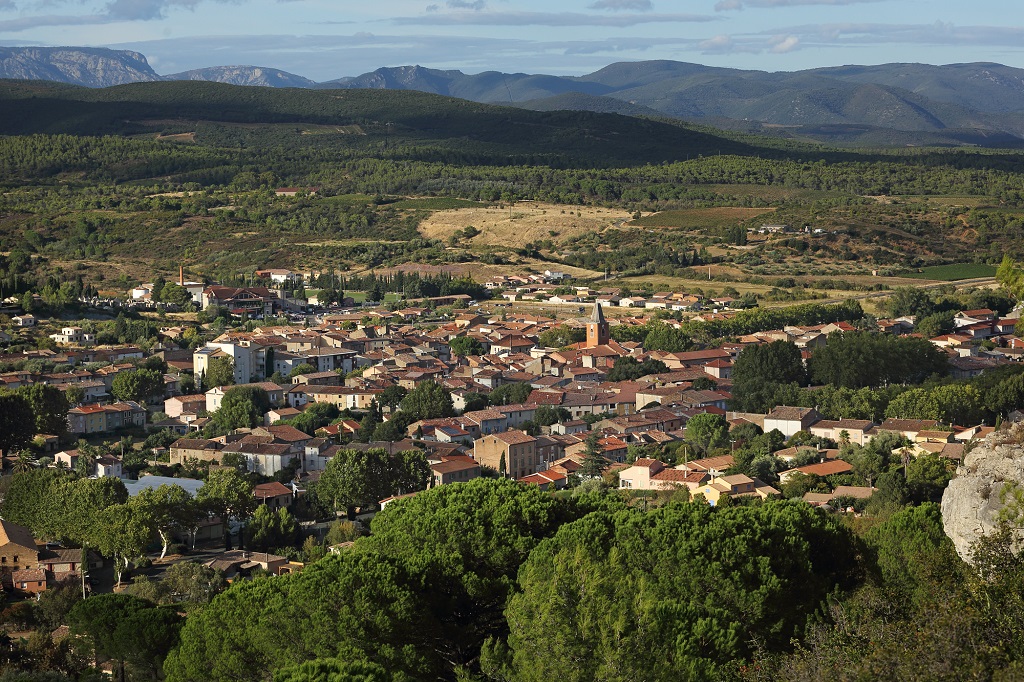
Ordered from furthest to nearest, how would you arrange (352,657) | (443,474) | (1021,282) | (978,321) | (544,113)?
(544,113) → (978,321) → (443,474) → (1021,282) → (352,657)

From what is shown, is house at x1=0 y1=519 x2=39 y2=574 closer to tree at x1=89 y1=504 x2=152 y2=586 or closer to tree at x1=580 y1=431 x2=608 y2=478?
tree at x1=89 y1=504 x2=152 y2=586

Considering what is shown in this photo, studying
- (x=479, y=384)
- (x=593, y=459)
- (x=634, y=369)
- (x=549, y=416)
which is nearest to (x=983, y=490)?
(x=593, y=459)

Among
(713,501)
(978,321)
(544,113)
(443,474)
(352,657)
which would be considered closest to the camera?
(352,657)

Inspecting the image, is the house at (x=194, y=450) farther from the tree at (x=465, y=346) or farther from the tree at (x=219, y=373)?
the tree at (x=465, y=346)

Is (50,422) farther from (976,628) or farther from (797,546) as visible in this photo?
(976,628)

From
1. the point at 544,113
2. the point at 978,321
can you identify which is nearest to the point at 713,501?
the point at 978,321

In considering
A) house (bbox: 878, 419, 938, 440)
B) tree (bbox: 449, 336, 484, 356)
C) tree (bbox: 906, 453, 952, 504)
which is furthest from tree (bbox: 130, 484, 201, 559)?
tree (bbox: 449, 336, 484, 356)
